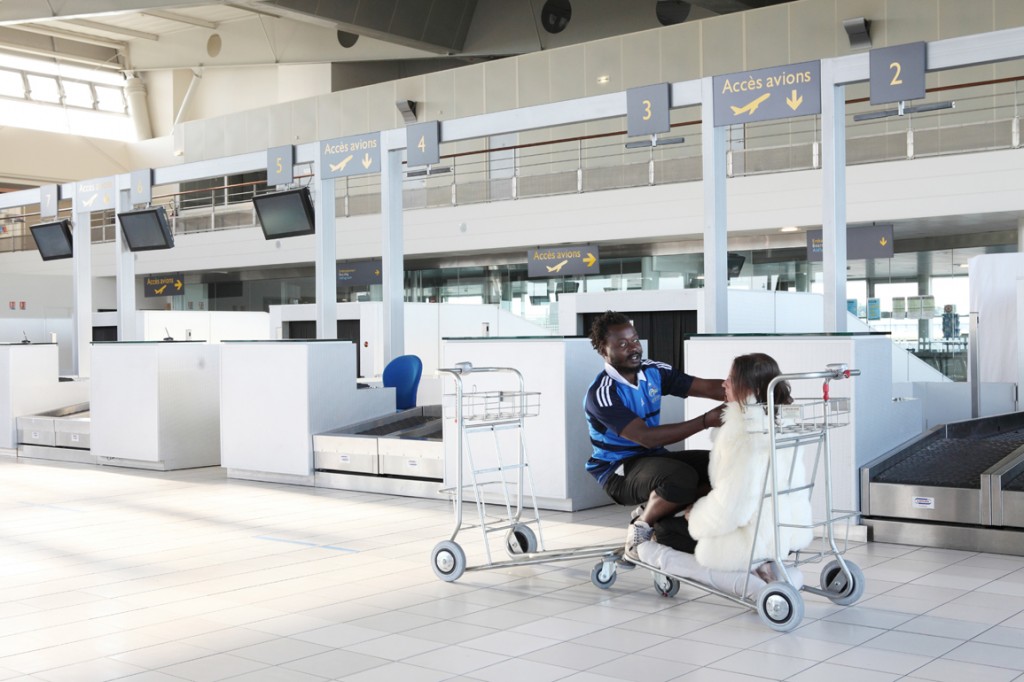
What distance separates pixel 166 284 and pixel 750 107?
65.7 feet

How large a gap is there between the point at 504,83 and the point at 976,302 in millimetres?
11259

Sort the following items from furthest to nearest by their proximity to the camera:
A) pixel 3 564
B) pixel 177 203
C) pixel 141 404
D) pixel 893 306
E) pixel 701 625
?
pixel 177 203
pixel 893 306
pixel 141 404
pixel 3 564
pixel 701 625

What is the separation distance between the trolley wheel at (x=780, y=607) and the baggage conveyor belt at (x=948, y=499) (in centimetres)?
215

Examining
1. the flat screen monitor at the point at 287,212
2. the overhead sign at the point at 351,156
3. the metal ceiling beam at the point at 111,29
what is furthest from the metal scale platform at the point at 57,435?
the metal ceiling beam at the point at 111,29

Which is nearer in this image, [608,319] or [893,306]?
[608,319]

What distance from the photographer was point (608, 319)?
5.07m

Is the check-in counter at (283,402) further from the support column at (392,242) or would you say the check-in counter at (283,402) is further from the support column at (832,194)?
the support column at (832,194)

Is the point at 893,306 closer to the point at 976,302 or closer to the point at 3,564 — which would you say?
the point at 976,302

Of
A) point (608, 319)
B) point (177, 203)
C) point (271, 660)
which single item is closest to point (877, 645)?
point (608, 319)

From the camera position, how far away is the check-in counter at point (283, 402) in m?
9.24

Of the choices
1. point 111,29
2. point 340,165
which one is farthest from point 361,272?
point 111,29

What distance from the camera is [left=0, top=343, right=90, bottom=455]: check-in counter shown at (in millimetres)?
12344

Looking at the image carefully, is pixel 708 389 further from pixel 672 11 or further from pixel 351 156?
pixel 672 11

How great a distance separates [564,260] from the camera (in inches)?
694
